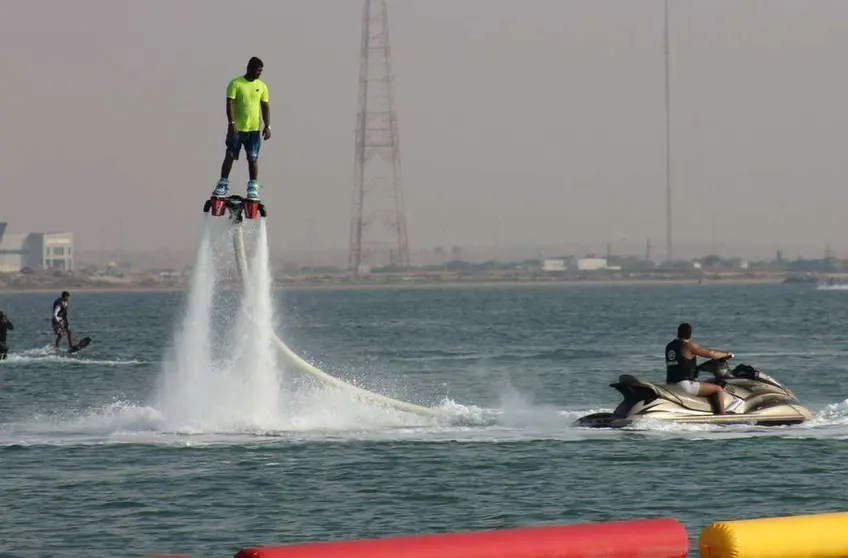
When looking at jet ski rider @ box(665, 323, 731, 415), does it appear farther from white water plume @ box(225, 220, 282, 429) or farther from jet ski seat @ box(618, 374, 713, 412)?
white water plume @ box(225, 220, 282, 429)

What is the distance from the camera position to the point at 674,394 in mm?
25766

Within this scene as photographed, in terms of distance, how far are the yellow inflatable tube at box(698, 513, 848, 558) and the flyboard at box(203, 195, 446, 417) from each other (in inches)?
489

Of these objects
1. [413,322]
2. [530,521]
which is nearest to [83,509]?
[530,521]

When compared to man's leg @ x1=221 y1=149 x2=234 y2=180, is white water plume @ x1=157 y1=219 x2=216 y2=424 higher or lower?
lower

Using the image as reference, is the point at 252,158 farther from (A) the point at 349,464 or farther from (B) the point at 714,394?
(B) the point at 714,394

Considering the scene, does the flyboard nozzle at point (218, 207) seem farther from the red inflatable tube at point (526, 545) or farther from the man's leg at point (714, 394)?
the red inflatable tube at point (526, 545)

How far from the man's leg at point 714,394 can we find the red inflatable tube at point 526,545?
1311cm

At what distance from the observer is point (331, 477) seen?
2203 centimetres

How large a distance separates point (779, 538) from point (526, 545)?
6.90ft

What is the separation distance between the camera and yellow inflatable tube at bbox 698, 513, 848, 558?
41.4ft

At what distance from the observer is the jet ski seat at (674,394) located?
25578mm

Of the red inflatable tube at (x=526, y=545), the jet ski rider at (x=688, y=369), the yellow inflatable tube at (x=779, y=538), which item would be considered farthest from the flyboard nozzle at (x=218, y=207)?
the yellow inflatable tube at (x=779, y=538)

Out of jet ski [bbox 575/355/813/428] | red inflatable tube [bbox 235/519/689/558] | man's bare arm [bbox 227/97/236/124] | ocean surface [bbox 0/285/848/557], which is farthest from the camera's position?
jet ski [bbox 575/355/813/428]

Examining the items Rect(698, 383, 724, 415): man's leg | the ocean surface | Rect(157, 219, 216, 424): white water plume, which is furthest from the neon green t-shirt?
Rect(698, 383, 724, 415): man's leg
